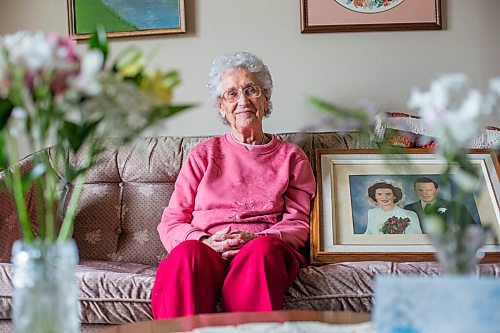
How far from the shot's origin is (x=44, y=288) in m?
0.98

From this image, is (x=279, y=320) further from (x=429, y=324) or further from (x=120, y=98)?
(x=120, y=98)

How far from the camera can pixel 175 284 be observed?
6.59 ft

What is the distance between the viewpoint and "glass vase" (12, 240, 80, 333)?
38.7 inches

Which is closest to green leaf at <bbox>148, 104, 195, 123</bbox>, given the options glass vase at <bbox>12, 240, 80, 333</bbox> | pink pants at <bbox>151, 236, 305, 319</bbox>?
glass vase at <bbox>12, 240, 80, 333</bbox>

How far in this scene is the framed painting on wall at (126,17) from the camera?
3066mm

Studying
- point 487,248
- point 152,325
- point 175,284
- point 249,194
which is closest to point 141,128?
point 152,325

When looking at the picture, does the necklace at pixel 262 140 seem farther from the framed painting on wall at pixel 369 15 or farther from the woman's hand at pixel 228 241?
the framed painting on wall at pixel 369 15

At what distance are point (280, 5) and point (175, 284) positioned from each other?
149cm

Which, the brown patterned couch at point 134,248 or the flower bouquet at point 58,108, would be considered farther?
the brown patterned couch at point 134,248

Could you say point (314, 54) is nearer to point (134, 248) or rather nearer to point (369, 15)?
point (369, 15)

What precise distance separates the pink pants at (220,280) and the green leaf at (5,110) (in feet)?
3.44

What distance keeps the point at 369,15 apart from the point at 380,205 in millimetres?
874

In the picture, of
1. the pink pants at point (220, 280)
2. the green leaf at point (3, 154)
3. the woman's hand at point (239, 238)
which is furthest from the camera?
the woman's hand at point (239, 238)

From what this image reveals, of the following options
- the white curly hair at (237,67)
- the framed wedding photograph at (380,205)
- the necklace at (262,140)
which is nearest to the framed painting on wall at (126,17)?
the white curly hair at (237,67)
